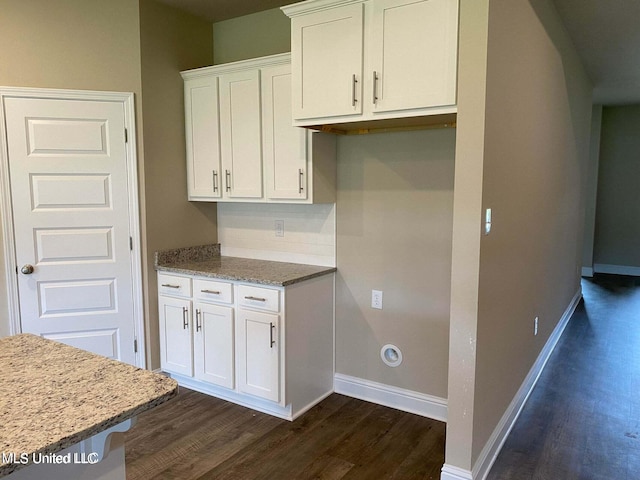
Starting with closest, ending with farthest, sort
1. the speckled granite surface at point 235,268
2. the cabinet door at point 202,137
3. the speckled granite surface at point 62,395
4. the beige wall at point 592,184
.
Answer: the speckled granite surface at point 62,395 < the speckled granite surface at point 235,268 < the cabinet door at point 202,137 < the beige wall at point 592,184

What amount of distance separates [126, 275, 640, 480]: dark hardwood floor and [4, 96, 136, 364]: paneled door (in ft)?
2.70

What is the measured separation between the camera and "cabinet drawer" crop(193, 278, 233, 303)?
3045 mm

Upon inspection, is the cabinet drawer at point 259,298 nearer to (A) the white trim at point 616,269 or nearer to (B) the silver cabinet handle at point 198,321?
(B) the silver cabinet handle at point 198,321

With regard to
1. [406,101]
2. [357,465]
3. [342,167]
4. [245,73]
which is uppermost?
[245,73]

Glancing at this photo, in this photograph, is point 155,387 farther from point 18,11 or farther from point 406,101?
point 18,11

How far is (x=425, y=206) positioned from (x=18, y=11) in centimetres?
283

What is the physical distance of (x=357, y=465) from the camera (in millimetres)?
2473

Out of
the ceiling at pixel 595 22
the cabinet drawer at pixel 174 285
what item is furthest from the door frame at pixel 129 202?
the ceiling at pixel 595 22

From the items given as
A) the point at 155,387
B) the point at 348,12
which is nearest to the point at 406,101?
the point at 348,12

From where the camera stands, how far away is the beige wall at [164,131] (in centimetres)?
328

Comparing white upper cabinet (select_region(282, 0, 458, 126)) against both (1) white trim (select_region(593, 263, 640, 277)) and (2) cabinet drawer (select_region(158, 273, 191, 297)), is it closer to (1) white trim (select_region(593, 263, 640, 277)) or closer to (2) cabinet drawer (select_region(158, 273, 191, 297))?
(2) cabinet drawer (select_region(158, 273, 191, 297))

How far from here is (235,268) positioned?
3.24 meters

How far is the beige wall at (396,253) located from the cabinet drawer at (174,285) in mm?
1062

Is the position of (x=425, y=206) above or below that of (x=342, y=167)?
below
